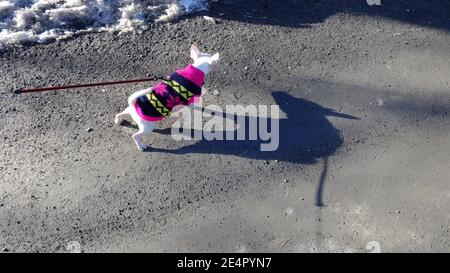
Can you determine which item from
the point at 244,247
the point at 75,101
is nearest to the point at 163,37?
the point at 75,101

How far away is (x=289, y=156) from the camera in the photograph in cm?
534

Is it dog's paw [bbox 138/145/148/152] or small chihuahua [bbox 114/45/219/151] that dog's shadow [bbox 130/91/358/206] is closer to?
dog's paw [bbox 138/145/148/152]

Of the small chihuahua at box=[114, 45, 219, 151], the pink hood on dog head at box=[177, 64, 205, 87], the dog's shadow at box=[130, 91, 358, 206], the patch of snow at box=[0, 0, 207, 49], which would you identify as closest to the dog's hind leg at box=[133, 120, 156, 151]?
the small chihuahua at box=[114, 45, 219, 151]

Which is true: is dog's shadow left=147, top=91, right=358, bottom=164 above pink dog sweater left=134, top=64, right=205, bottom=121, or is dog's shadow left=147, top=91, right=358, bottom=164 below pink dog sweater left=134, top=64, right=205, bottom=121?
below

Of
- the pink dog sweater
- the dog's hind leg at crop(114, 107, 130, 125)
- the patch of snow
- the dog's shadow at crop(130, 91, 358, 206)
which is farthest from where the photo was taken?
the patch of snow

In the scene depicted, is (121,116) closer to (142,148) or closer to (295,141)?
(142,148)

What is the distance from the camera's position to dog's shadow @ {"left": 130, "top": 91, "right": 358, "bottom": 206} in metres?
5.32

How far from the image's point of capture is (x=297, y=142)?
17.8ft

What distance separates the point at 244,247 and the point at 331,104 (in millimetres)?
1936

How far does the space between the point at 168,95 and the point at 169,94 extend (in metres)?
0.01

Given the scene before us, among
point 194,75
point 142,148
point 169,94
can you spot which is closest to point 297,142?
point 194,75

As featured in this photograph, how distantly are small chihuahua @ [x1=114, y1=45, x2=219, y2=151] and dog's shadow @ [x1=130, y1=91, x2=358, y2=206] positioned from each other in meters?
0.42

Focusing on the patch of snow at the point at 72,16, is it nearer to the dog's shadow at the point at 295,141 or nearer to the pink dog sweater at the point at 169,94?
the pink dog sweater at the point at 169,94

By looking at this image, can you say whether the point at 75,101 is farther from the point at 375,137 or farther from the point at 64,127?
the point at 375,137
